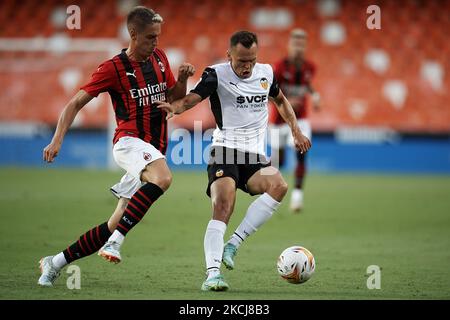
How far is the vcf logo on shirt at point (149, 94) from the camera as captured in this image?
668cm

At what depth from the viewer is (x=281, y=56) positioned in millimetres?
22281

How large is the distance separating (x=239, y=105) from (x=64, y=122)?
144 centimetres

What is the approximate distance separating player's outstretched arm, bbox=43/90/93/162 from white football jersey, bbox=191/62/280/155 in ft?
3.32

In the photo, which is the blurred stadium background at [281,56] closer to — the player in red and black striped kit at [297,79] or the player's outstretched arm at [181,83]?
the player in red and black striped kit at [297,79]

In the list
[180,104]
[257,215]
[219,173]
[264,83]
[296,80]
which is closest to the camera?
[180,104]

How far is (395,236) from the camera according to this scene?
9648 mm

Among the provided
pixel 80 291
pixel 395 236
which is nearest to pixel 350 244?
pixel 395 236

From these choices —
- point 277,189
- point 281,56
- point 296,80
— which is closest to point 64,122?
point 277,189

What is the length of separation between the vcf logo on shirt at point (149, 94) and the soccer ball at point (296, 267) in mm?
1663

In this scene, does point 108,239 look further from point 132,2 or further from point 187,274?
point 132,2

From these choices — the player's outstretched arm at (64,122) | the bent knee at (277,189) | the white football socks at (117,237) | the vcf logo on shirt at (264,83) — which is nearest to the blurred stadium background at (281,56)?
the vcf logo on shirt at (264,83)

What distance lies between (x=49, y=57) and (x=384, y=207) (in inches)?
454

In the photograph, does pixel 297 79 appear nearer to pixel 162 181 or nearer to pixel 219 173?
pixel 219 173

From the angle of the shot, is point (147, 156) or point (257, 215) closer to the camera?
point (147, 156)
